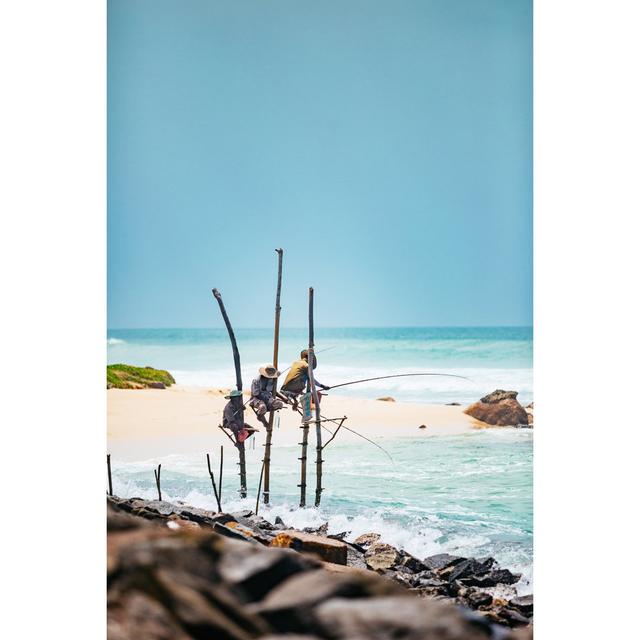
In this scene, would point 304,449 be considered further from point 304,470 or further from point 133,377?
point 133,377

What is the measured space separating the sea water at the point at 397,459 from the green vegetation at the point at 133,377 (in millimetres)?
44

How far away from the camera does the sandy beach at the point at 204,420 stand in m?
4.39

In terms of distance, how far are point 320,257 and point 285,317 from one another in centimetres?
37

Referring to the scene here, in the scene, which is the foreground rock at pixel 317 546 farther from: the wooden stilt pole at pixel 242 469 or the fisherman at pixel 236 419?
the fisherman at pixel 236 419

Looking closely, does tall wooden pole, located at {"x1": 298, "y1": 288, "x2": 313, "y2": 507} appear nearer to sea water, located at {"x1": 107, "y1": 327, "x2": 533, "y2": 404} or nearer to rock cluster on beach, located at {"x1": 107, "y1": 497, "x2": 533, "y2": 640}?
sea water, located at {"x1": 107, "y1": 327, "x2": 533, "y2": 404}

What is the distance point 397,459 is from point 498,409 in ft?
1.92

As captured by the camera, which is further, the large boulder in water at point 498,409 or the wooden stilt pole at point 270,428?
the wooden stilt pole at point 270,428

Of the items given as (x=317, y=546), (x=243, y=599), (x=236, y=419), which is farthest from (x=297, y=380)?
(x=243, y=599)

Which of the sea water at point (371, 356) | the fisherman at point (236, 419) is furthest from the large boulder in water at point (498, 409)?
the fisherman at point (236, 419)

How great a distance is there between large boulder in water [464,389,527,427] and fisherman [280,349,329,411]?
31.5 inches

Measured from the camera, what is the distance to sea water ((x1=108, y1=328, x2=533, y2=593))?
13.7 ft
